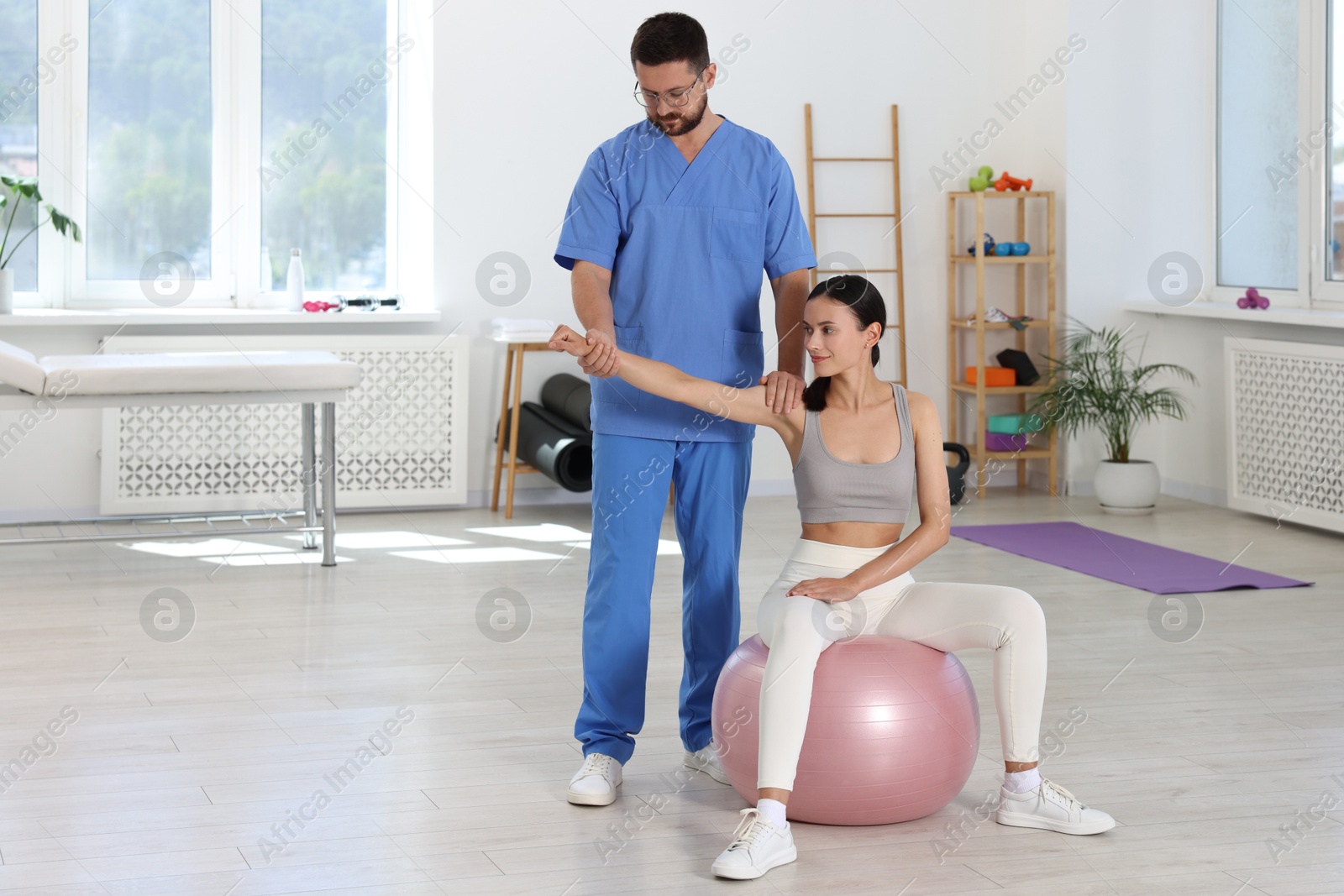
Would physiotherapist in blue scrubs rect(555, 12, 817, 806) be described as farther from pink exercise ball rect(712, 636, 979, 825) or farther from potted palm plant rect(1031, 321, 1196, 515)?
potted palm plant rect(1031, 321, 1196, 515)

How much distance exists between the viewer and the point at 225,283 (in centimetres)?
555

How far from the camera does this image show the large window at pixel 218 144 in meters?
5.27

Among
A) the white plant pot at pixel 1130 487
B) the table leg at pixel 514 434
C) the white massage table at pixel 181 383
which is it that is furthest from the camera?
the white plant pot at pixel 1130 487

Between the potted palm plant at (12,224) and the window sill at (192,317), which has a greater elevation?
the potted palm plant at (12,224)

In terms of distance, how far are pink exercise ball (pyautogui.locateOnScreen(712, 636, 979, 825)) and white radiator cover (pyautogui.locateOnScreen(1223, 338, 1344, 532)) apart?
126 inches

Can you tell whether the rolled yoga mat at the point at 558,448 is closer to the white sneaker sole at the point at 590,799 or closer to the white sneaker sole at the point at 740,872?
the white sneaker sole at the point at 590,799

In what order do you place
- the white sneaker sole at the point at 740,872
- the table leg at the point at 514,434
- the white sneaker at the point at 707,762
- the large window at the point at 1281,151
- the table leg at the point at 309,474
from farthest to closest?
the table leg at the point at 514,434, the large window at the point at 1281,151, the table leg at the point at 309,474, the white sneaker at the point at 707,762, the white sneaker sole at the point at 740,872

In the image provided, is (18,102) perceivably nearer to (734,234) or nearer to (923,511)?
(734,234)

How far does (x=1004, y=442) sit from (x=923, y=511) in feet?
12.6

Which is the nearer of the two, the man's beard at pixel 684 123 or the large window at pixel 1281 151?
the man's beard at pixel 684 123

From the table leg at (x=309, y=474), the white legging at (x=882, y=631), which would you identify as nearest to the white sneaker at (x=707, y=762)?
the white legging at (x=882, y=631)

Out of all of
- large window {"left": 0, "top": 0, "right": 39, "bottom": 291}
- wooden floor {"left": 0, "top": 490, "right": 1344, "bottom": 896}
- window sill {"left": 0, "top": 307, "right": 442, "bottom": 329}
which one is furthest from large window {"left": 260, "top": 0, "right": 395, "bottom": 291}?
wooden floor {"left": 0, "top": 490, "right": 1344, "bottom": 896}

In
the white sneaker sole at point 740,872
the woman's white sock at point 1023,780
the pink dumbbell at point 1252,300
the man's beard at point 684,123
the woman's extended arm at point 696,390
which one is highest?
the man's beard at point 684,123

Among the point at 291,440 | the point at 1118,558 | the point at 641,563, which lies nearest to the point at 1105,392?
the point at 1118,558
